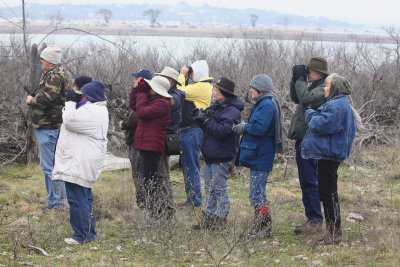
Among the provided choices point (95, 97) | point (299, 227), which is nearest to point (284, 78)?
point (299, 227)

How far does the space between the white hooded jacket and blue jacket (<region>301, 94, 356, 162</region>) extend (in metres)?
2.16

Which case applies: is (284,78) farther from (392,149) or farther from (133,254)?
(133,254)

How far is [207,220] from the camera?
6.26 m

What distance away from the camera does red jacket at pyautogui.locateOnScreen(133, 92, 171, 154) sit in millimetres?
5949

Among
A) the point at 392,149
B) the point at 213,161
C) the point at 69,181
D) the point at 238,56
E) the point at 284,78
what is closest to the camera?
the point at 69,181

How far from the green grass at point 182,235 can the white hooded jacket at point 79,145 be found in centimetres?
72

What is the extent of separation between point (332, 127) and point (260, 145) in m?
0.82

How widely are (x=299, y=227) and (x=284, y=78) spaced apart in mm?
7879

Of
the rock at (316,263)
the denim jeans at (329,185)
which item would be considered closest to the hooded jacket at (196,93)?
the denim jeans at (329,185)

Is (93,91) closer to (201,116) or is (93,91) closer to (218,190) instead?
(201,116)

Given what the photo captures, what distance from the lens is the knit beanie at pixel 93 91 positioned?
17.9 feet

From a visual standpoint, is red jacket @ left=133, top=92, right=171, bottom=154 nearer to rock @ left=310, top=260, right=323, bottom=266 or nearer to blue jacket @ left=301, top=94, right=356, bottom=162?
blue jacket @ left=301, top=94, right=356, bottom=162

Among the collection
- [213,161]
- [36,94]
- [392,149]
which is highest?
[36,94]

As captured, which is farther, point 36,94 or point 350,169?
point 350,169
